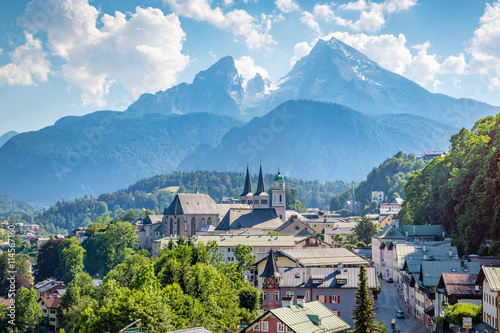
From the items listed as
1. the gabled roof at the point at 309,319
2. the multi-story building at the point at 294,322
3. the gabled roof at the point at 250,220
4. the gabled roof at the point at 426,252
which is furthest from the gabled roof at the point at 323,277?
the gabled roof at the point at 250,220

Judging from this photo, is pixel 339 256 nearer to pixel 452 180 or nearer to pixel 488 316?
pixel 452 180

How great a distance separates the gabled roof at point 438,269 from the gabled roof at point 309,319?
14.2 meters

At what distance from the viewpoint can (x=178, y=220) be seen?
152375mm

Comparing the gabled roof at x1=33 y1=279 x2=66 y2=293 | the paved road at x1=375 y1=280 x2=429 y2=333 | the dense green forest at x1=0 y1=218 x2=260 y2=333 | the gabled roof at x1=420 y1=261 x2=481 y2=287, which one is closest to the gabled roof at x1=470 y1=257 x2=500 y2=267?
the gabled roof at x1=420 y1=261 x2=481 y2=287

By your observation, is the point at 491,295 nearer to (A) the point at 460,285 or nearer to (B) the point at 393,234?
(A) the point at 460,285

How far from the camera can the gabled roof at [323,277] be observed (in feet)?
223

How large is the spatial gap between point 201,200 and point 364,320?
112 metres

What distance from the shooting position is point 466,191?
85.1m

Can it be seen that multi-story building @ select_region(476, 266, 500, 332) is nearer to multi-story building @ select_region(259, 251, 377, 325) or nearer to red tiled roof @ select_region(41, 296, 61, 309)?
multi-story building @ select_region(259, 251, 377, 325)

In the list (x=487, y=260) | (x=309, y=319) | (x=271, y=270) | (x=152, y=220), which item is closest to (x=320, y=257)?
(x=271, y=270)

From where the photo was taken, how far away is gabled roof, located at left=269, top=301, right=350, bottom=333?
153ft

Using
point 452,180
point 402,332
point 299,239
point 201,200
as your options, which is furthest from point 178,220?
point 402,332

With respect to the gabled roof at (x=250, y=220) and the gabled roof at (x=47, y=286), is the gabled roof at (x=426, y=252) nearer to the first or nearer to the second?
the gabled roof at (x=250, y=220)

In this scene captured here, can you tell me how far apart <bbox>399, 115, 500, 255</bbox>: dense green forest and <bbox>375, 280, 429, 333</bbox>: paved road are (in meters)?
10.5
